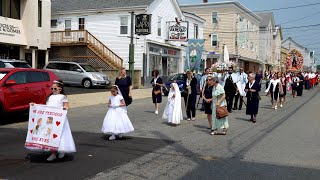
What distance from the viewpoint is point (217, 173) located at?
6.73 m

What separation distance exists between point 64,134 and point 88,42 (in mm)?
25859

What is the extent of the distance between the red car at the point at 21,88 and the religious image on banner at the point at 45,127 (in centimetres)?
483

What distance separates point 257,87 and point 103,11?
23.3m

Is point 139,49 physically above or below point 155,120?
above

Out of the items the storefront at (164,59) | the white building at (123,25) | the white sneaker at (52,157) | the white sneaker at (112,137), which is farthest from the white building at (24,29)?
the white sneaker at (52,157)

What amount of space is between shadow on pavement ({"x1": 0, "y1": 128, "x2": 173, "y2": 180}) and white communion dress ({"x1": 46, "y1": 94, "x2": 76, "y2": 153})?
0.26 meters

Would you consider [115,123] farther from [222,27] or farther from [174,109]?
[222,27]

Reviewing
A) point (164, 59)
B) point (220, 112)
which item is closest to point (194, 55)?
point (164, 59)

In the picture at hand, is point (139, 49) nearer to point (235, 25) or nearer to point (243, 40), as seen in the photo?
point (235, 25)

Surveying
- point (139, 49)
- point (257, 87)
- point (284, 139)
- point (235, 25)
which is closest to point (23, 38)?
point (139, 49)

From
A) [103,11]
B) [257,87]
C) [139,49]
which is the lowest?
[257,87]

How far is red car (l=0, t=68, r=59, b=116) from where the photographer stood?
11867 millimetres

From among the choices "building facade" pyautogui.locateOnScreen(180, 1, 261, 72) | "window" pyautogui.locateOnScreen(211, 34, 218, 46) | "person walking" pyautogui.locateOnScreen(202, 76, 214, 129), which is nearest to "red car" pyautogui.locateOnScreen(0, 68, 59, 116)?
"person walking" pyautogui.locateOnScreen(202, 76, 214, 129)

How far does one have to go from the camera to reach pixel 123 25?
33.8 meters
